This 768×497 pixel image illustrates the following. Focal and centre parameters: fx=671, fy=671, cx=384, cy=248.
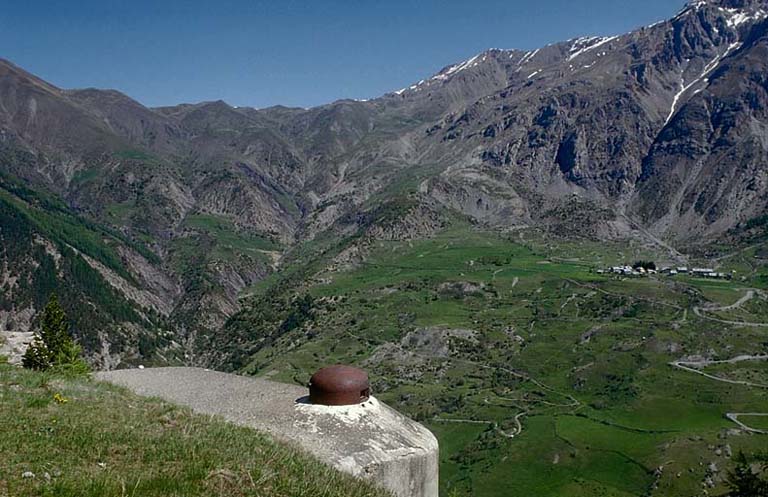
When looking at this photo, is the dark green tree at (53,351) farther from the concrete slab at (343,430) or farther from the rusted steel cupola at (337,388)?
the rusted steel cupola at (337,388)

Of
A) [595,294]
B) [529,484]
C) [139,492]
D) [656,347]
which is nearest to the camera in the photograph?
[139,492]

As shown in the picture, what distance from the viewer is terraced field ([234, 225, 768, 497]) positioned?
87.0 m

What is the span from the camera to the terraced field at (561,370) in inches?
3425

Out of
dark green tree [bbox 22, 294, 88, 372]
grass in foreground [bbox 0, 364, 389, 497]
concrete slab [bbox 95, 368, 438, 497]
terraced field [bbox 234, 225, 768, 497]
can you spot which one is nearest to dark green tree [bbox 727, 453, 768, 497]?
concrete slab [bbox 95, 368, 438, 497]

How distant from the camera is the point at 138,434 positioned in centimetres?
1661

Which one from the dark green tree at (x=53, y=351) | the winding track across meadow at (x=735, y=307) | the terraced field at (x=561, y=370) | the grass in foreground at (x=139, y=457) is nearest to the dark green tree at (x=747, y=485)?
the grass in foreground at (x=139, y=457)

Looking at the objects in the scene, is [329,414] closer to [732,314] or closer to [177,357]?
[732,314]

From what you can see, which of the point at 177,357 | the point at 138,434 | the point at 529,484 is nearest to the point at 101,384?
the point at 138,434

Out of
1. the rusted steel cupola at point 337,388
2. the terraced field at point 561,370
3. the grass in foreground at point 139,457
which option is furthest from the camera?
the terraced field at point 561,370

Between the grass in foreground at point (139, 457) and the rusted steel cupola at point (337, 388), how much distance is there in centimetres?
500

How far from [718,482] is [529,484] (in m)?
21.7

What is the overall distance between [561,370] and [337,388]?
368 feet

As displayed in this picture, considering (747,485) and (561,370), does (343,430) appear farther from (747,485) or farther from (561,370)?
(561,370)

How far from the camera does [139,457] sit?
14570 millimetres
